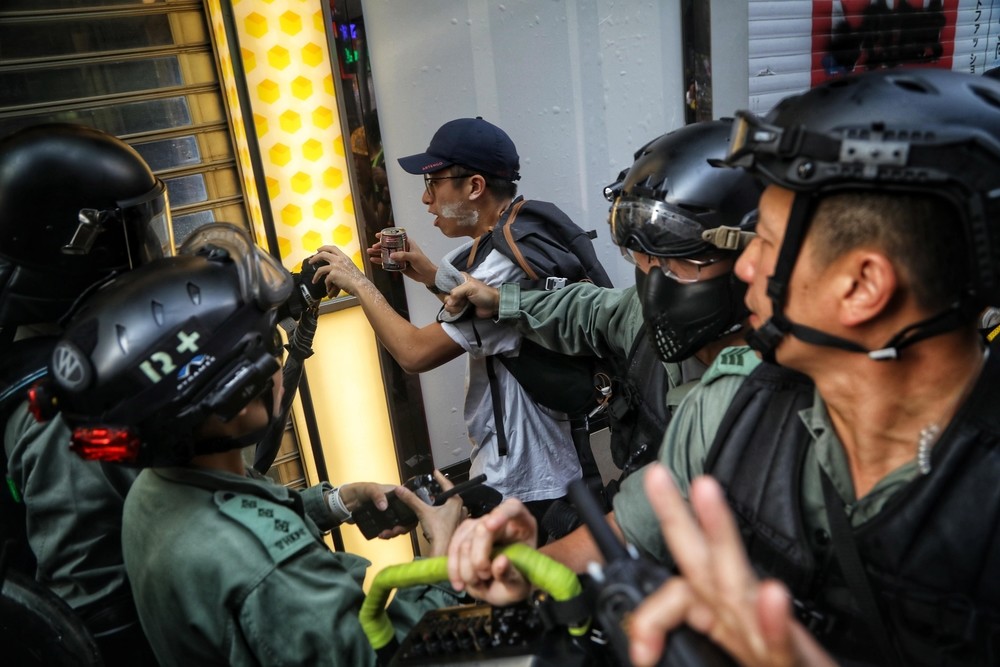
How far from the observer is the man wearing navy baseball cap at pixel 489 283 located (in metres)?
3.20

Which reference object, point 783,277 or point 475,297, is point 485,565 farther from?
point 475,297

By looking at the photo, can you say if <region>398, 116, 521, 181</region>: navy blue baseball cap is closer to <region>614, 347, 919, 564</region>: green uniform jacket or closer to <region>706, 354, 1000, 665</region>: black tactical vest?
<region>614, 347, 919, 564</region>: green uniform jacket

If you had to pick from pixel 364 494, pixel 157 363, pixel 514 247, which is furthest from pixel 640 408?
pixel 157 363

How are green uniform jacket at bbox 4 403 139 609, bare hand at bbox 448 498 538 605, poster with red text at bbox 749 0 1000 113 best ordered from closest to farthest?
bare hand at bbox 448 498 538 605 → green uniform jacket at bbox 4 403 139 609 → poster with red text at bbox 749 0 1000 113

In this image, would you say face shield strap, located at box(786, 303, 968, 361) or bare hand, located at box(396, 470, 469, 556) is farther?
bare hand, located at box(396, 470, 469, 556)

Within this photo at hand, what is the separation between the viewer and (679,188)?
2342 mm

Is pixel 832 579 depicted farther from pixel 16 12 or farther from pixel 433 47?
pixel 16 12

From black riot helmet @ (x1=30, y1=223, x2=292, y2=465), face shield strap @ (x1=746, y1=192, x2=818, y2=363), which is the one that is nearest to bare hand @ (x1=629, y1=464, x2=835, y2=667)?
face shield strap @ (x1=746, y1=192, x2=818, y2=363)

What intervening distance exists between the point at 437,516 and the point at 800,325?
4.18 feet

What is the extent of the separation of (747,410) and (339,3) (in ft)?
9.42

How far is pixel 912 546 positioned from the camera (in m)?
1.46

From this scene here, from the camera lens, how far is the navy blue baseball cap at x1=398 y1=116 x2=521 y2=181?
3371 millimetres

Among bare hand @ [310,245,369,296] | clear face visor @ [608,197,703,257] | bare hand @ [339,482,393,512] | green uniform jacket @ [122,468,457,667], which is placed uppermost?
clear face visor @ [608,197,703,257]

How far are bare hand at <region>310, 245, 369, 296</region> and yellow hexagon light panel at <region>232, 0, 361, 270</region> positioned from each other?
398mm
